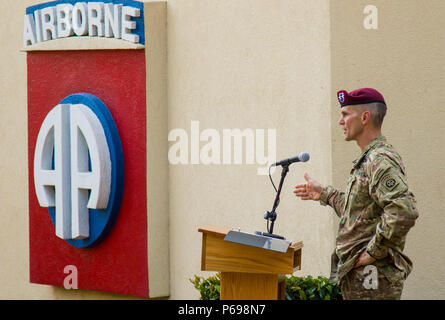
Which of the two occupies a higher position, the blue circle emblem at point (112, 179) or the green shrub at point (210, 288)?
the blue circle emblem at point (112, 179)

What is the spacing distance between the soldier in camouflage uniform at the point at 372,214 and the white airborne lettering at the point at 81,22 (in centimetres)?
312

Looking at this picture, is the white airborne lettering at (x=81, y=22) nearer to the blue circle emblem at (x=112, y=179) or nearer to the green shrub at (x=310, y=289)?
the blue circle emblem at (x=112, y=179)

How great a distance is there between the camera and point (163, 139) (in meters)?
7.79

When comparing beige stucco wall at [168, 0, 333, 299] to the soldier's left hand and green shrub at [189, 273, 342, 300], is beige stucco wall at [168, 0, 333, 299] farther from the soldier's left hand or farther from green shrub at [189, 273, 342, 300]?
the soldier's left hand

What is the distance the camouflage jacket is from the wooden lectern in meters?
0.34

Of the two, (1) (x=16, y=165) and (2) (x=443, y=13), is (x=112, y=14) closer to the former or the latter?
(1) (x=16, y=165)

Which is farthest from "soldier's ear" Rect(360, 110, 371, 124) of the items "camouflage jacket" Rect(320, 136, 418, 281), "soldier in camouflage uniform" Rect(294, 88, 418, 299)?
"camouflage jacket" Rect(320, 136, 418, 281)

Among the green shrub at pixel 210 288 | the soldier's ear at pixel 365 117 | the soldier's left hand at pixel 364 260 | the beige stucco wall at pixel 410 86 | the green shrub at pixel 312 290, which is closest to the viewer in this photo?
the soldier's left hand at pixel 364 260

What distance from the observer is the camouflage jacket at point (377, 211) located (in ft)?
15.5

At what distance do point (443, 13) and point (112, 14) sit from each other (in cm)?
305

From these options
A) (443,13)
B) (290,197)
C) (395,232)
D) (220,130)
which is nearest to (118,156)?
(220,130)

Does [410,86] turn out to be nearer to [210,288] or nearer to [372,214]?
[372,214]

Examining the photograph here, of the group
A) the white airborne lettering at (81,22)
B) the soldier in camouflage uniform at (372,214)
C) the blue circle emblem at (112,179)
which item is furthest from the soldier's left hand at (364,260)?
the white airborne lettering at (81,22)

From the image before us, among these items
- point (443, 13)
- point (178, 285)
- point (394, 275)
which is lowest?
point (178, 285)
